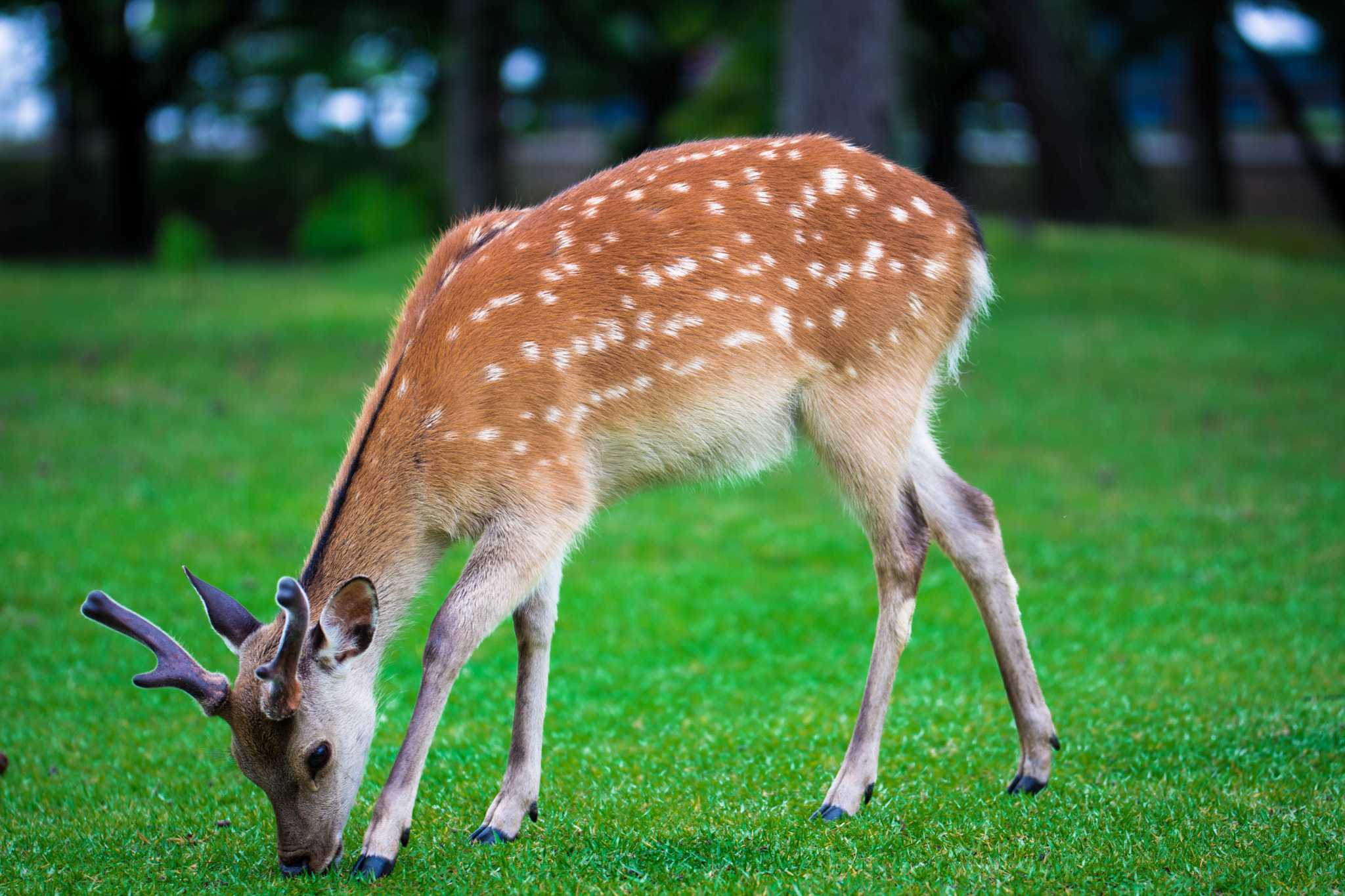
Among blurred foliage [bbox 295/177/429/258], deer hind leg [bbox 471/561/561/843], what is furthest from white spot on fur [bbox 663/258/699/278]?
blurred foliage [bbox 295/177/429/258]

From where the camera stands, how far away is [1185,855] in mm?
3707

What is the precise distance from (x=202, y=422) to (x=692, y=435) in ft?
24.3

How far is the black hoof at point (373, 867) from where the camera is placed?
3617mm

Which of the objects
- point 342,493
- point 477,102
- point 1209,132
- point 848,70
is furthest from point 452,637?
point 1209,132

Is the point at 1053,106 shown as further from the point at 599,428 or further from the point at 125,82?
the point at 125,82

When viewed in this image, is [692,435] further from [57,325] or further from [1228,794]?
[57,325]

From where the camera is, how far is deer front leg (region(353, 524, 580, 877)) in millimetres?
3668

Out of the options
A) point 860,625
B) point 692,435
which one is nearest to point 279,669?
point 692,435

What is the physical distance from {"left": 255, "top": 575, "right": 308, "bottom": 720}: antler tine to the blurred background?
49.9ft

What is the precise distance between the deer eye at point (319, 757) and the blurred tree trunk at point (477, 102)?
15620 millimetres

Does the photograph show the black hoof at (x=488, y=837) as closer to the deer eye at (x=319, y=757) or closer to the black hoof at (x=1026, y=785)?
the deer eye at (x=319, y=757)

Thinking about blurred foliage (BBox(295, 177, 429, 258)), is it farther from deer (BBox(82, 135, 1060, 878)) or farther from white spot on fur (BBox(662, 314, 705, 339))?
white spot on fur (BBox(662, 314, 705, 339))

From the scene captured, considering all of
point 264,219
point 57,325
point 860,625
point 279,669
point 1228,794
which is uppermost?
point 279,669

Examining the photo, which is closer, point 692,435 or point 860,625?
point 692,435
